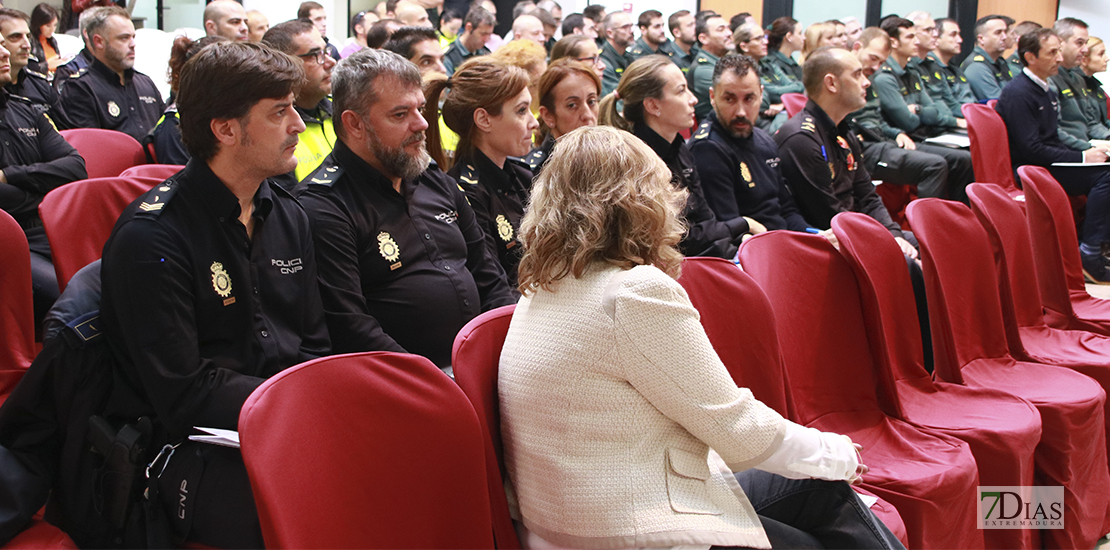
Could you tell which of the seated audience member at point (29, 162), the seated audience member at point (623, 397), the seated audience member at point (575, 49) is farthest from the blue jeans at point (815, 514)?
the seated audience member at point (575, 49)

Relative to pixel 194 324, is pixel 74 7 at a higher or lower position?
higher

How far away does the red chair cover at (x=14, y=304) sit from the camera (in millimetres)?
2086

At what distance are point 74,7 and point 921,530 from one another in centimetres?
717

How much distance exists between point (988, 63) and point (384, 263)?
6962mm

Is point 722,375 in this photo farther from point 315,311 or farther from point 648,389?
point 315,311

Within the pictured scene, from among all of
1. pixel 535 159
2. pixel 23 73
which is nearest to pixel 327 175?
pixel 535 159

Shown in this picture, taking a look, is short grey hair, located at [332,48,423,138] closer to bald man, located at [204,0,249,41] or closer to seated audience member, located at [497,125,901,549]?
seated audience member, located at [497,125,901,549]

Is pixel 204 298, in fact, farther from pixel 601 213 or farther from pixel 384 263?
pixel 601 213

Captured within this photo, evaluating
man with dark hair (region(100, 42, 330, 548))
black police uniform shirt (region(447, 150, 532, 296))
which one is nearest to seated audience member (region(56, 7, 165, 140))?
black police uniform shirt (region(447, 150, 532, 296))

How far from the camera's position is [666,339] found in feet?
4.28

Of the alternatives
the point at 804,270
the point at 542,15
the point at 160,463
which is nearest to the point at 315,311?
the point at 160,463

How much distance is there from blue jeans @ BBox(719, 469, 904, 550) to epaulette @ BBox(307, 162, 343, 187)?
1.21 m

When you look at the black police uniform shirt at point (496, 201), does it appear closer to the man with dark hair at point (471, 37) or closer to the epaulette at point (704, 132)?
the epaulette at point (704, 132)

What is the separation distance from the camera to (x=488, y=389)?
1.53 metres
